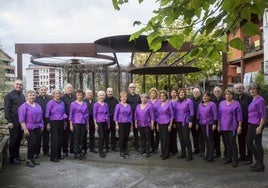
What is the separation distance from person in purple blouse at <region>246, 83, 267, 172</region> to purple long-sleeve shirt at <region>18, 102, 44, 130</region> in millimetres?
4473

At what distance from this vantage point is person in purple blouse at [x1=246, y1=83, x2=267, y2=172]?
761cm

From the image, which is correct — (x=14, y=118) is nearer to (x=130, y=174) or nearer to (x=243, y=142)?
(x=130, y=174)

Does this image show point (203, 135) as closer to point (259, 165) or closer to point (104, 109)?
point (259, 165)

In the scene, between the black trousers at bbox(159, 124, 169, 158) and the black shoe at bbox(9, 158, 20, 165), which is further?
the black trousers at bbox(159, 124, 169, 158)

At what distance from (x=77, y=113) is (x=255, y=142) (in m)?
4.07

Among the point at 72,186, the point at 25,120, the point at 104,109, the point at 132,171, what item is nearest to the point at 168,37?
the point at 72,186

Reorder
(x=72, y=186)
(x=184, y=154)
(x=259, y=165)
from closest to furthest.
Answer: (x=72, y=186) < (x=259, y=165) < (x=184, y=154)

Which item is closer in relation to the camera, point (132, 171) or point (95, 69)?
point (132, 171)

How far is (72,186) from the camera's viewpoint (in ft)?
21.9

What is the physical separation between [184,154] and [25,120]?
3847 mm

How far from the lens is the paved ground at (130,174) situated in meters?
6.84

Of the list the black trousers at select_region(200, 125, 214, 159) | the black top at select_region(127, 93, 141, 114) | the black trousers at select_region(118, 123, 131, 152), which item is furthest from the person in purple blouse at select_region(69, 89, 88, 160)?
the black trousers at select_region(200, 125, 214, 159)

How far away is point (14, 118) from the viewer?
848 cm

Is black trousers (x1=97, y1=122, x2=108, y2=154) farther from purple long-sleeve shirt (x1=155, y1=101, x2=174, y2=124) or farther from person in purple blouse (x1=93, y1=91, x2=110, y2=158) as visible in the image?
purple long-sleeve shirt (x1=155, y1=101, x2=174, y2=124)
